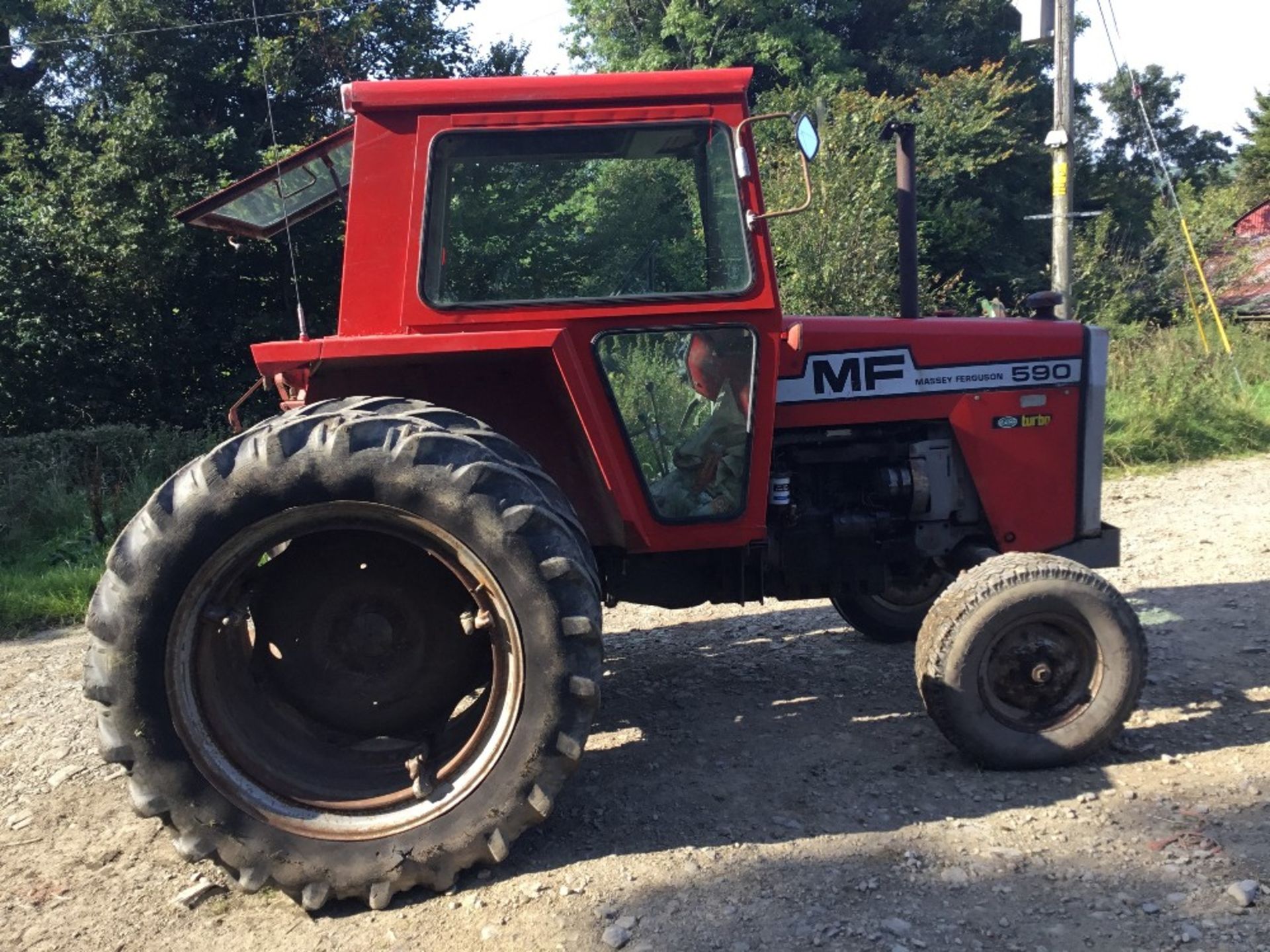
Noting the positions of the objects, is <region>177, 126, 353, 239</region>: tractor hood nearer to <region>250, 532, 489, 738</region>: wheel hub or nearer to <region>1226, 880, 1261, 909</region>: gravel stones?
<region>250, 532, 489, 738</region>: wheel hub

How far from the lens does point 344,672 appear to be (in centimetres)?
344

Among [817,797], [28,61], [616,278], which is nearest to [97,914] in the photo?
[817,797]

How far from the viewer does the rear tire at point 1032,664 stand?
142 inches

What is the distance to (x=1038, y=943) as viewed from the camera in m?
2.68

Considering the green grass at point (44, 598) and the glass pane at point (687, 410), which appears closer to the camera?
the glass pane at point (687, 410)

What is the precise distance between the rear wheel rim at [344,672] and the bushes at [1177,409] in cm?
795

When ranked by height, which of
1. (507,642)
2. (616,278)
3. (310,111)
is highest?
(310,111)

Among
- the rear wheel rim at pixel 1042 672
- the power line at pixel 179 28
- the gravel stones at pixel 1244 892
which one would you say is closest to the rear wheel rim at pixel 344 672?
the rear wheel rim at pixel 1042 672

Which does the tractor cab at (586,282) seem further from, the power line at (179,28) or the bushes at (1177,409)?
the power line at (179,28)

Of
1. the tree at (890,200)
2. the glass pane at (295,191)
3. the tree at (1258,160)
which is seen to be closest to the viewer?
the glass pane at (295,191)

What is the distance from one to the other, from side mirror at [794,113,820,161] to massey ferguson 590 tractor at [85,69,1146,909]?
0.02 meters

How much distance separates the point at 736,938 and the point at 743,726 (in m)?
1.48

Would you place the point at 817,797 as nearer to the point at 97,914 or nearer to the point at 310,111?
the point at 97,914

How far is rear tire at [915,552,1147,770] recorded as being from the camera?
3598 millimetres
